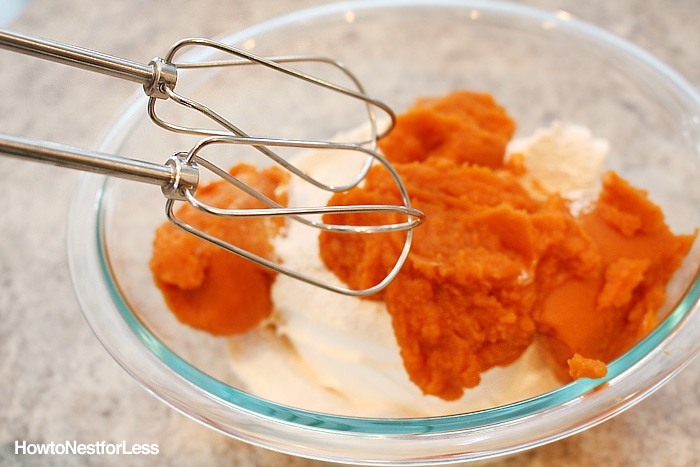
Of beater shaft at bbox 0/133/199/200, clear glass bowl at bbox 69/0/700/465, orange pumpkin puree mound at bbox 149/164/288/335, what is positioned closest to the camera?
beater shaft at bbox 0/133/199/200

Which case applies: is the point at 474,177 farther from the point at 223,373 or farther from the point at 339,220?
the point at 223,373

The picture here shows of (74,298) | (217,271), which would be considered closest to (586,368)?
(217,271)

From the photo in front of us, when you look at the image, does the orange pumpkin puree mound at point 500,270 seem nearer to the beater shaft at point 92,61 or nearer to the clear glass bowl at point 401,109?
the clear glass bowl at point 401,109

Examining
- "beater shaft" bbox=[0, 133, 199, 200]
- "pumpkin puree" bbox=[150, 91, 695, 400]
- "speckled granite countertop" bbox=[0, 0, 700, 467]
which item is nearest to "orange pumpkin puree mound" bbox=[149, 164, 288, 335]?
"pumpkin puree" bbox=[150, 91, 695, 400]

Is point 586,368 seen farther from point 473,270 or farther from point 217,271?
point 217,271

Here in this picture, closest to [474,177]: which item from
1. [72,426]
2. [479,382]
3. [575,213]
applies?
[575,213]

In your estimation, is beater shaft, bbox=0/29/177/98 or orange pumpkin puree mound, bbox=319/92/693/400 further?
orange pumpkin puree mound, bbox=319/92/693/400

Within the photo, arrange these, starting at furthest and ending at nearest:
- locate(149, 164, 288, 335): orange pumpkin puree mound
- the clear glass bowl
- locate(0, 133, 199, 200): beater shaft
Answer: locate(149, 164, 288, 335): orange pumpkin puree mound
the clear glass bowl
locate(0, 133, 199, 200): beater shaft

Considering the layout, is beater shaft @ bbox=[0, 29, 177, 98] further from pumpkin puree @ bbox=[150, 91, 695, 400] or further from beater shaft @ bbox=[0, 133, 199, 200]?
pumpkin puree @ bbox=[150, 91, 695, 400]
